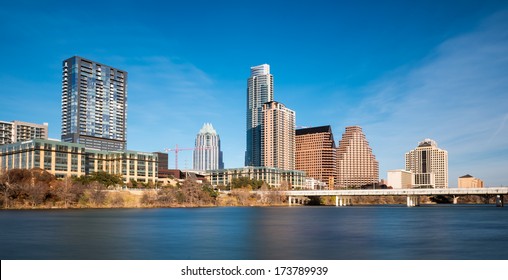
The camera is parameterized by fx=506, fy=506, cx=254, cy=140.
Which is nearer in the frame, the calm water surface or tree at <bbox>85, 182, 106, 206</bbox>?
the calm water surface

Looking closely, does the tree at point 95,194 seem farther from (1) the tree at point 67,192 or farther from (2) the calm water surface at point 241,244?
(2) the calm water surface at point 241,244

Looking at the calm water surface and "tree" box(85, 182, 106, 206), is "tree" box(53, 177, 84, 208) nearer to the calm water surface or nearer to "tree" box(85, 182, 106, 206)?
"tree" box(85, 182, 106, 206)

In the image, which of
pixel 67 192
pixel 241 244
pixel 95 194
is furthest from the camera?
pixel 95 194

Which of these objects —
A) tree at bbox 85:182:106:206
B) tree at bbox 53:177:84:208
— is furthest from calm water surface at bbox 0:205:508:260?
tree at bbox 85:182:106:206

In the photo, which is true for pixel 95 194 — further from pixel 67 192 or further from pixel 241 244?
pixel 241 244

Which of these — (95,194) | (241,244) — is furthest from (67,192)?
(241,244)

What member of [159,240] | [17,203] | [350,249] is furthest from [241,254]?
[17,203]

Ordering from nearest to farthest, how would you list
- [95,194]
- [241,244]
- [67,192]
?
[241,244], [67,192], [95,194]

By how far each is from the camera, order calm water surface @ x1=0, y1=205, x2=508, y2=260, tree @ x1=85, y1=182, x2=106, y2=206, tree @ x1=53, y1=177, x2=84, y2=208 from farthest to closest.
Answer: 1. tree @ x1=85, y1=182, x2=106, y2=206
2. tree @ x1=53, y1=177, x2=84, y2=208
3. calm water surface @ x1=0, y1=205, x2=508, y2=260

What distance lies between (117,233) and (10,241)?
1441 centimetres

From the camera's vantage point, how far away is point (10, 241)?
59.4 metres

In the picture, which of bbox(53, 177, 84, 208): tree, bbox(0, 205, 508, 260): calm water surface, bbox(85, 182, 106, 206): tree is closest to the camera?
Result: bbox(0, 205, 508, 260): calm water surface
